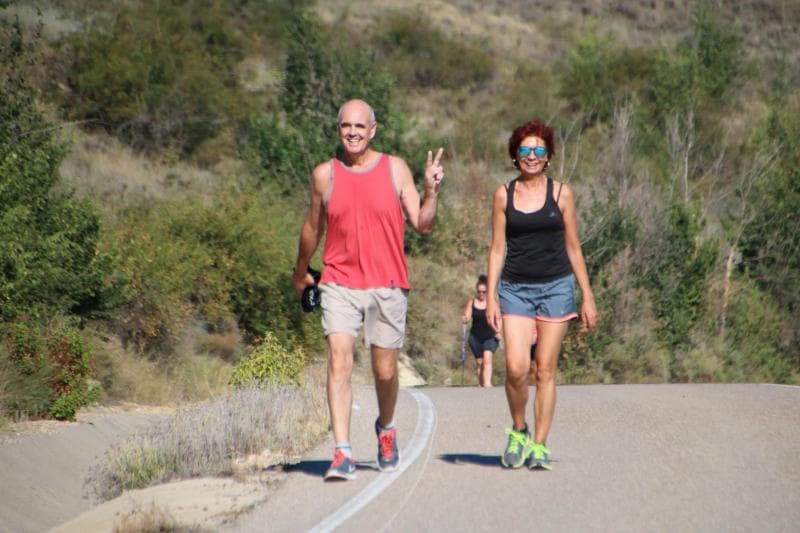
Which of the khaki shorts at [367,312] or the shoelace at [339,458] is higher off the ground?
the khaki shorts at [367,312]

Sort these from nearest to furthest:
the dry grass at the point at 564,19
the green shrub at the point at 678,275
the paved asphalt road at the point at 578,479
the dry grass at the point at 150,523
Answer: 1. the dry grass at the point at 150,523
2. the paved asphalt road at the point at 578,479
3. the green shrub at the point at 678,275
4. the dry grass at the point at 564,19

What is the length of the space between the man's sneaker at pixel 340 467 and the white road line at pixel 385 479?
0.53 ft

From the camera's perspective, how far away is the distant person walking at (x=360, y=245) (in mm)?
8195

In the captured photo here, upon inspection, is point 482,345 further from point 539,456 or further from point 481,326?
point 539,456

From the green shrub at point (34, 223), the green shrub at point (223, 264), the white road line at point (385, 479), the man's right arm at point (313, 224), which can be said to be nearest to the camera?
the white road line at point (385, 479)

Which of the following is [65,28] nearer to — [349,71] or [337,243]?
[349,71]

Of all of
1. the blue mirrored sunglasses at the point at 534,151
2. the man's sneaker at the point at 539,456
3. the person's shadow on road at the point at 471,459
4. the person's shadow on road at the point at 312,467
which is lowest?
the person's shadow on road at the point at 471,459

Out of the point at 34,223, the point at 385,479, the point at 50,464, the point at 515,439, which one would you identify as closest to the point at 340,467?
the point at 385,479

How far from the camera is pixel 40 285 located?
A: 1897cm

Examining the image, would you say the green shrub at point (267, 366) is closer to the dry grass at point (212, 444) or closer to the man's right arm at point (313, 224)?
the dry grass at point (212, 444)

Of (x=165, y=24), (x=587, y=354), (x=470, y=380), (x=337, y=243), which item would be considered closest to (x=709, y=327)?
(x=587, y=354)

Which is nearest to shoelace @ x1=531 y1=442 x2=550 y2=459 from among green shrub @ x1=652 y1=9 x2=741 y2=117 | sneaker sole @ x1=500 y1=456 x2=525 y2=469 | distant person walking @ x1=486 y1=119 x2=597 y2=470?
distant person walking @ x1=486 y1=119 x2=597 y2=470

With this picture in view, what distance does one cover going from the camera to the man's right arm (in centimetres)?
826

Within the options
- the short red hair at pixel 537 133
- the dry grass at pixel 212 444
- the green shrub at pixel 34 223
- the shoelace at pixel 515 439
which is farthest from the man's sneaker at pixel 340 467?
the green shrub at pixel 34 223
